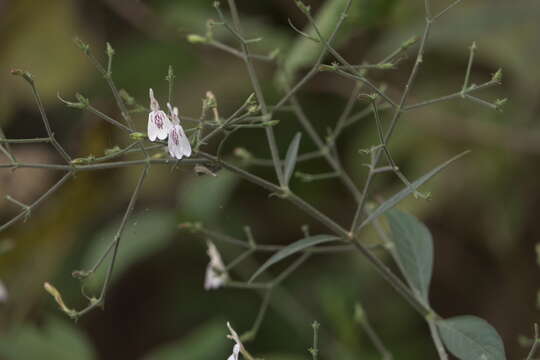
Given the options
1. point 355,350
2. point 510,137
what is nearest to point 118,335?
point 355,350

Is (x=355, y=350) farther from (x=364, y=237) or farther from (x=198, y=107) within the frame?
(x=198, y=107)

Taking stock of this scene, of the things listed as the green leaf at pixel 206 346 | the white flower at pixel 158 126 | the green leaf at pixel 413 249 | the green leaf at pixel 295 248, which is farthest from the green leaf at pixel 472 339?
the green leaf at pixel 206 346

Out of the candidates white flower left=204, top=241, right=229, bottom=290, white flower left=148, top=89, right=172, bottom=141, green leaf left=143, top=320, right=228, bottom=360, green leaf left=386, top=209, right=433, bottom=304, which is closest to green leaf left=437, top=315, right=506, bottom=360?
green leaf left=386, top=209, right=433, bottom=304

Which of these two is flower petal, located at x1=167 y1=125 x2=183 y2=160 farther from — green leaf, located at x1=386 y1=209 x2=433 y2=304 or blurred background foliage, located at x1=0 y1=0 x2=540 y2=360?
blurred background foliage, located at x1=0 y1=0 x2=540 y2=360

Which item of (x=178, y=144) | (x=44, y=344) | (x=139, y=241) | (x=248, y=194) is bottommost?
(x=248, y=194)

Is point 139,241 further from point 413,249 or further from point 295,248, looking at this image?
point 295,248

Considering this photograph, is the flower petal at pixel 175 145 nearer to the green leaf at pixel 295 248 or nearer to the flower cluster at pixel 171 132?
the flower cluster at pixel 171 132

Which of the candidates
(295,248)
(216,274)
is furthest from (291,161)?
(216,274)
